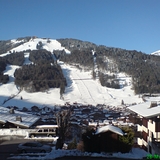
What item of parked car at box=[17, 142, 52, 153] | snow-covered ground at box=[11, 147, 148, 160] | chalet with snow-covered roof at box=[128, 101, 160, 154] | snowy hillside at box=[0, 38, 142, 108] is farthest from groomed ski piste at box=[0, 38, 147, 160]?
snow-covered ground at box=[11, 147, 148, 160]

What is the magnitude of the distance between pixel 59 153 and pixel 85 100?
7022cm

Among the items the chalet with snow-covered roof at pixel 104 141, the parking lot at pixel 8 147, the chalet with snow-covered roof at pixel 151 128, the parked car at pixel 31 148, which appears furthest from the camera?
the chalet with snow-covered roof at pixel 151 128

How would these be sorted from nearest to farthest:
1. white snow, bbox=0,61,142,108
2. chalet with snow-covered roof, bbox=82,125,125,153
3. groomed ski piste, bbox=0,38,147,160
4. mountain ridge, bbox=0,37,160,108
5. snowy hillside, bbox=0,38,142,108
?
chalet with snow-covered roof, bbox=82,125,125,153 < groomed ski piste, bbox=0,38,147,160 < white snow, bbox=0,61,142,108 < snowy hillside, bbox=0,38,142,108 < mountain ridge, bbox=0,37,160,108

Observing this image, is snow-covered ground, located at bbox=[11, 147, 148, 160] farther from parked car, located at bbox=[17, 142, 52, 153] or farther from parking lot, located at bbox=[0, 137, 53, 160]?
parked car, located at bbox=[17, 142, 52, 153]

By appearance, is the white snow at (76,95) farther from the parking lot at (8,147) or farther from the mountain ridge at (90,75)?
the parking lot at (8,147)

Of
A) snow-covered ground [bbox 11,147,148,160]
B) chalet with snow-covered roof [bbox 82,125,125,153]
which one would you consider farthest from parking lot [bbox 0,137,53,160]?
chalet with snow-covered roof [bbox 82,125,125,153]

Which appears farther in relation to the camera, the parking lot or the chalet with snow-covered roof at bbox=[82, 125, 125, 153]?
the chalet with snow-covered roof at bbox=[82, 125, 125, 153]

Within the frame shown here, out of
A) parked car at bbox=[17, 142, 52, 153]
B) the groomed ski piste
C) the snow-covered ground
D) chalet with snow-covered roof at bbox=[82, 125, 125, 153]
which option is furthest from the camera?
the groomed ski piste

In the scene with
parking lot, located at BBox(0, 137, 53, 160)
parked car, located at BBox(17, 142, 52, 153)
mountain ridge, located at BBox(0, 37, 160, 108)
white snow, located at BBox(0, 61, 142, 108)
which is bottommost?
parking lot, located at BBox(0, 137, 53, 160)

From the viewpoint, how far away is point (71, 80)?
108125 millimetres

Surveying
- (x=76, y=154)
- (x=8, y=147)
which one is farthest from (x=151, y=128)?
(x=8, y=147)

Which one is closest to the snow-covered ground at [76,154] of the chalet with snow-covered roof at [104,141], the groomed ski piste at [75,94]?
the chalet with snow-covered roof at [104,141]

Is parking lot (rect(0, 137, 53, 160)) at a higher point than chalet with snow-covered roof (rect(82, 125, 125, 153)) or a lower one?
lower

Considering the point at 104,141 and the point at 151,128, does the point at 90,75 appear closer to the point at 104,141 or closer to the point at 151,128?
the point at 151,128
